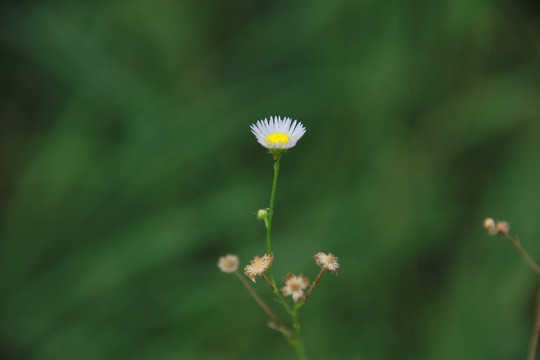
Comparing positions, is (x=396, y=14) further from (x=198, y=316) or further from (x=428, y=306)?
(x=198, y=316)

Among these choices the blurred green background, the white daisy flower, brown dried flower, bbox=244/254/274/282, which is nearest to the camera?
brown dried flower, bbox=244/254/274/282

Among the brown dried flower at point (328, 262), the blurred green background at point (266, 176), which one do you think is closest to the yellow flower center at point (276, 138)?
the brown dried flower at point (328, 262)

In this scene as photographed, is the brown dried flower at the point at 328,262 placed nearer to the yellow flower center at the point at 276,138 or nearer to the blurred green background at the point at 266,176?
the yellow flower center at the point at 276,138

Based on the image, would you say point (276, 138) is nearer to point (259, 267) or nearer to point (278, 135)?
point (278, 135)

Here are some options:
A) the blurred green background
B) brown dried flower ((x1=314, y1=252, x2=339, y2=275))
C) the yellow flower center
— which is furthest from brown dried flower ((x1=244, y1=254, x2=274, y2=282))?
the blurred green background

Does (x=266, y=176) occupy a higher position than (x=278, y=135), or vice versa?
(x=266, y=176)

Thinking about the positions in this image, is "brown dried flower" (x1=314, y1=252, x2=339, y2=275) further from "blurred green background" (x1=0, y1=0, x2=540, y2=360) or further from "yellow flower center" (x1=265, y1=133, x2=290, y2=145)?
"blurred green background" (x1=0, y1=0, x2=540, y2=360)

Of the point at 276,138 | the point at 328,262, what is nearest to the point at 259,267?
the point at 328,262
